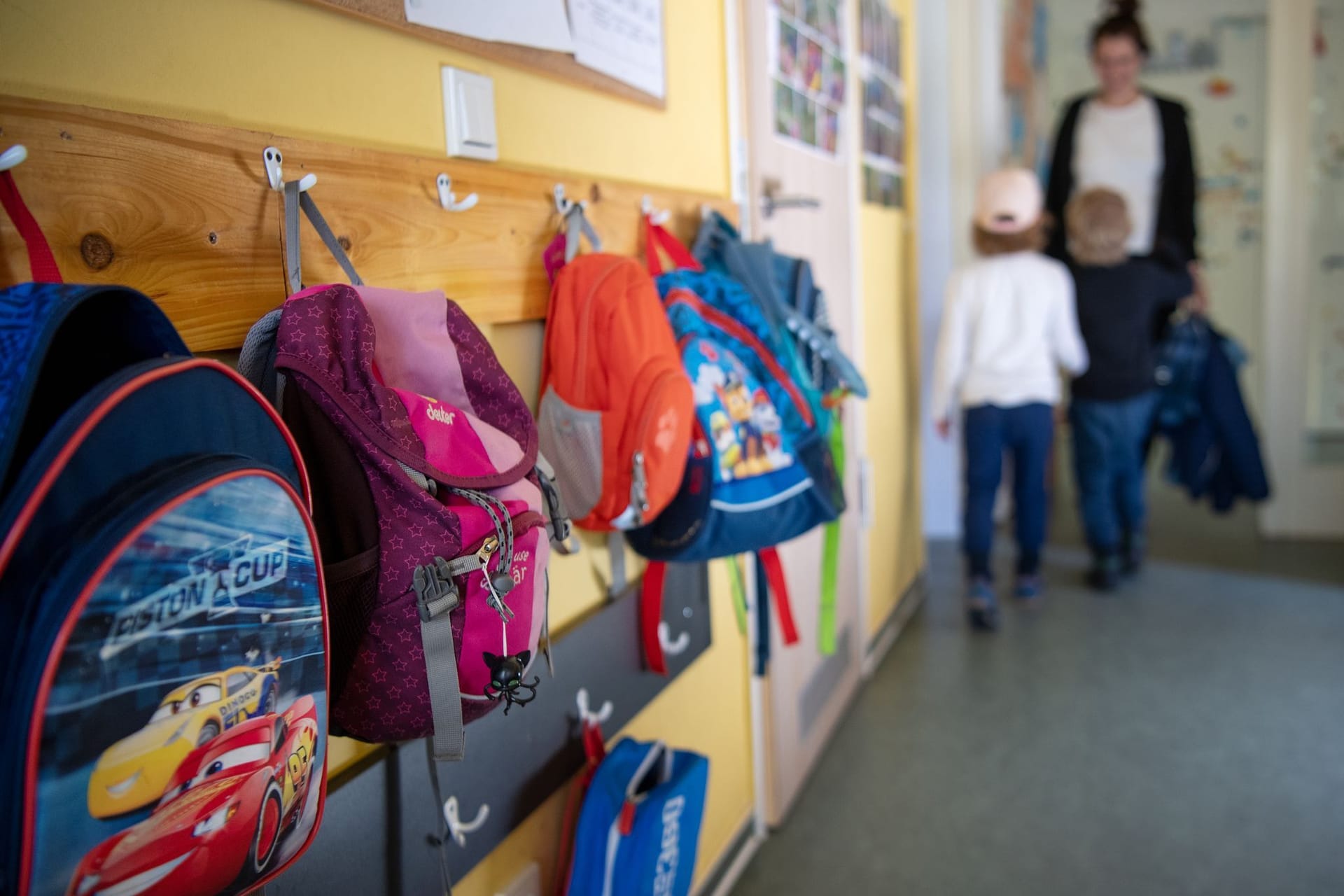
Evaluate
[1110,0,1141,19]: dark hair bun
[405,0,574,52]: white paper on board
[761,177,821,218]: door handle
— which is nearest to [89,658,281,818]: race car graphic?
[405,0,574,52]: white paper on board

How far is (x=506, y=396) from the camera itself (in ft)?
3.11

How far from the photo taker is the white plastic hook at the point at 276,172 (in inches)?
33.0

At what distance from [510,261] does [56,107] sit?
0.56 meters

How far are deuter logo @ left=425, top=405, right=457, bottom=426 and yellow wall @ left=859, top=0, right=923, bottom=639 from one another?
201 cm

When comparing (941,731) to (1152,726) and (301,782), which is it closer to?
(1152,726)

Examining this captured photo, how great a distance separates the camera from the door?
6.35 feet

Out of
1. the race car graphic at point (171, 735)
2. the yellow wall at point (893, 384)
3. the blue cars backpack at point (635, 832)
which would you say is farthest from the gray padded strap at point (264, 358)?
the yellow wall at point (893, 384)

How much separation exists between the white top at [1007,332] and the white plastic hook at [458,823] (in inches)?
93.9

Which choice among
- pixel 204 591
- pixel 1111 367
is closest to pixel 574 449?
pixel 204 591

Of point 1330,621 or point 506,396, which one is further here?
point 1330,621

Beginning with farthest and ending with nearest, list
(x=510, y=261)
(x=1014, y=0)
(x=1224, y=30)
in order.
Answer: (x=1224, y=30) < (x=1014, y=0) < (x=510, y=261)

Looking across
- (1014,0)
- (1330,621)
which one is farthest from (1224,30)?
(1330,621)

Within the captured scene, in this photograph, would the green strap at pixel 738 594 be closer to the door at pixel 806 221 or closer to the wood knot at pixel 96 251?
the door at pixel 806 221

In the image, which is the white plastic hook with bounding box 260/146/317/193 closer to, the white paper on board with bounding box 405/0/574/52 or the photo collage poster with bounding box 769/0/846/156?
the white paper on board with bounding box 405/0/574/52
